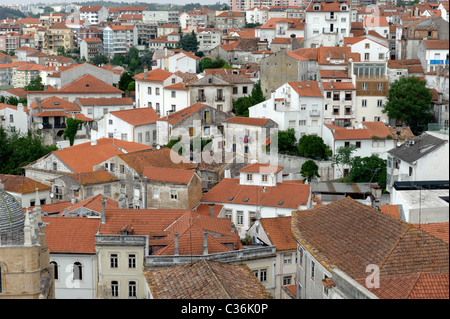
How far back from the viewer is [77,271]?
677 inches

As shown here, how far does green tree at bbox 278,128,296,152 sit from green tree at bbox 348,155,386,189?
11.5ft

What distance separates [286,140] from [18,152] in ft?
37.8

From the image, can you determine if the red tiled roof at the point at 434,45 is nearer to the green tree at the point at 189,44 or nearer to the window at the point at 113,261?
→ the window at the point at 113,261

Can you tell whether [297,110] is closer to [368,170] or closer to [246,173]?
[368,170]

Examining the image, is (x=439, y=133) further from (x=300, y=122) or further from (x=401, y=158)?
(x=300, y=122)

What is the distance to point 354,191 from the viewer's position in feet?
78.5

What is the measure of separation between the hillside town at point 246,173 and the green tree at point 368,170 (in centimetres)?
7

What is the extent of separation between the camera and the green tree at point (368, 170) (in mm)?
24969

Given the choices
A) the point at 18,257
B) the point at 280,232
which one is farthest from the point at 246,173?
the point at 18,257

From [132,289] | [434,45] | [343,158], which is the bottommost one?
[132,289]

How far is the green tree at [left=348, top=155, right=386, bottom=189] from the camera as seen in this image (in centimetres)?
2497

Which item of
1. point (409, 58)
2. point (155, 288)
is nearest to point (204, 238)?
point (155, 288)

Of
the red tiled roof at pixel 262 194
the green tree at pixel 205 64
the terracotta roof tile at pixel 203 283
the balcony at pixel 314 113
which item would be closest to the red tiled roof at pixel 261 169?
the red tiled roof at pixel 262 194

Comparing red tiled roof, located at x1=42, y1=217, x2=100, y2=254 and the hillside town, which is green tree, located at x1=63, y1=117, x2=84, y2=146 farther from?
red tiled roof, located at x1=42, y1=217, x2=100, y2=254
